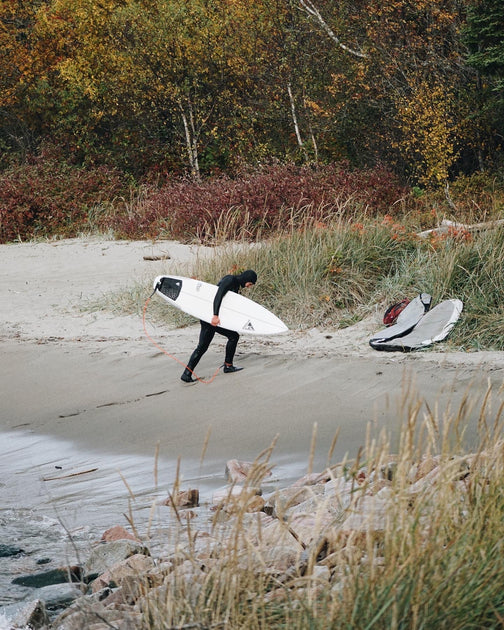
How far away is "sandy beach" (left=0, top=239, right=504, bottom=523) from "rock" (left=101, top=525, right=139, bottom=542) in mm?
602

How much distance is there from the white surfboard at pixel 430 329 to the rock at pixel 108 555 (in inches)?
198

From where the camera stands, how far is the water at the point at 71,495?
5.45m

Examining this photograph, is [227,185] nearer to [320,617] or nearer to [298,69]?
[298,69]

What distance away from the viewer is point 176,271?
41.5ft

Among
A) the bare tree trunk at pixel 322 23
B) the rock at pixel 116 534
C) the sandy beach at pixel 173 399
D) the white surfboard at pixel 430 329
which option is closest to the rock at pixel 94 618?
the rock at pixel 116 534

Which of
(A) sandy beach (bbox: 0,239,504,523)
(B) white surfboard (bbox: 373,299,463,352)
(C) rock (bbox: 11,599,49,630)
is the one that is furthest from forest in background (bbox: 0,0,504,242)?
(C) rock (bbox: 11,599,49,630)

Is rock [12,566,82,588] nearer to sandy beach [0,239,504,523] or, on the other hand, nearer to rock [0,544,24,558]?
rock [0,544,24,558]

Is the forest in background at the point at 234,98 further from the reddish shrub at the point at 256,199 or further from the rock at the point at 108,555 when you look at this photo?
the rock at the point at 108,555

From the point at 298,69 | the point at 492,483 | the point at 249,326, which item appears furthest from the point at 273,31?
the point at 492,483

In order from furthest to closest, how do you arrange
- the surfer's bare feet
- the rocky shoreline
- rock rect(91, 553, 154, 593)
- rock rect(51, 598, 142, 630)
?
the surfer's bare feet < rock rect(91, 553, 154, 593) < rock rect(51, 598, 142, 630) < the rocky shoreline

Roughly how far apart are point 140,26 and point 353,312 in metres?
17.0

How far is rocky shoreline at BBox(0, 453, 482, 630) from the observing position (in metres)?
3.26

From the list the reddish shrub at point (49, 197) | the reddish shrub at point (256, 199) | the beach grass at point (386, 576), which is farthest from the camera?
the reddish shrub at point (49, 197)

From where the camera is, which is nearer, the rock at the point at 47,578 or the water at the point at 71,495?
the rock at the point at 47,578
